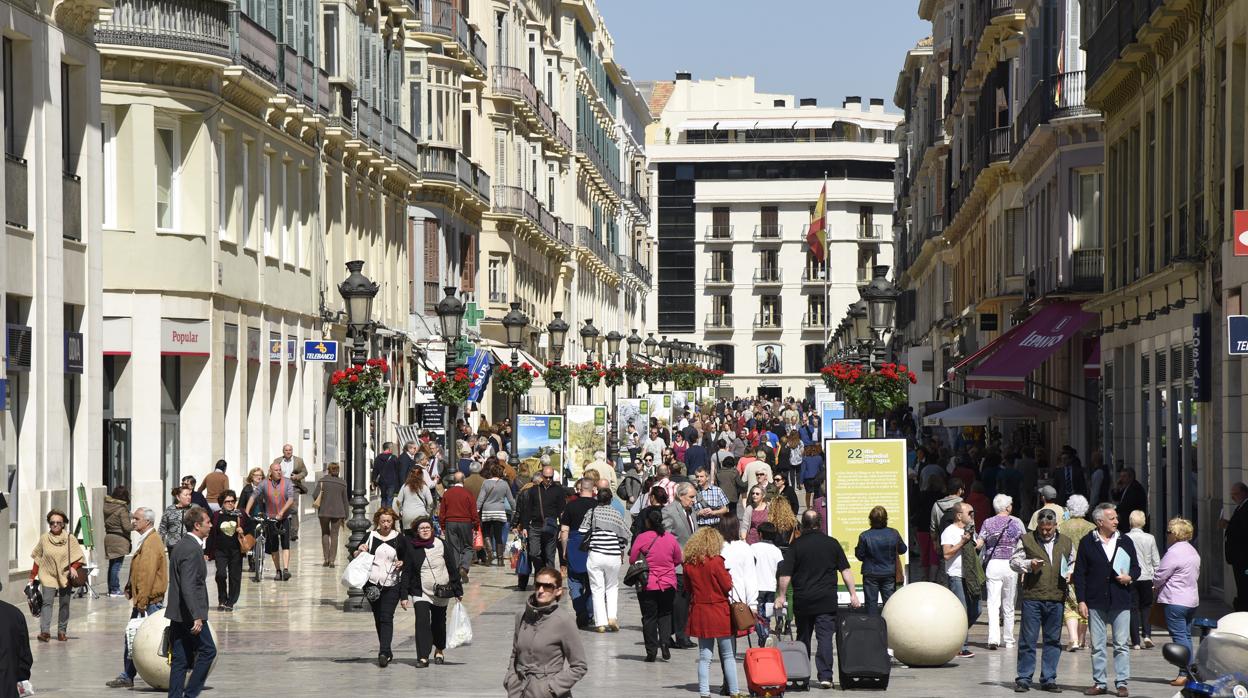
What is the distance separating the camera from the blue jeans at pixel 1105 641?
1720 cm

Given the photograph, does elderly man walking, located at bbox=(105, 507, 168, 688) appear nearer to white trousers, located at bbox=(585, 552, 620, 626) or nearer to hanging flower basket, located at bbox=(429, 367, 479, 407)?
white trousers, located at bbox=(585, 552, 620, 626)

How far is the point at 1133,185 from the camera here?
30.7 metres

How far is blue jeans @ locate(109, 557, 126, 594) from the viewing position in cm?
2475

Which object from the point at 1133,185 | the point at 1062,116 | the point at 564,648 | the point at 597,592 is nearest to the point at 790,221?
the point at 1062,116

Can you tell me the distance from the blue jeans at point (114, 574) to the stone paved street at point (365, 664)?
0.25 meters

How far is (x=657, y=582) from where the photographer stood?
65.7 ft

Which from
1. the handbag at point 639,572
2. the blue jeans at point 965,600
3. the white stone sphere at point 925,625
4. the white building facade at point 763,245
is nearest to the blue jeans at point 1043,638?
the white stone sphere at point 925,625

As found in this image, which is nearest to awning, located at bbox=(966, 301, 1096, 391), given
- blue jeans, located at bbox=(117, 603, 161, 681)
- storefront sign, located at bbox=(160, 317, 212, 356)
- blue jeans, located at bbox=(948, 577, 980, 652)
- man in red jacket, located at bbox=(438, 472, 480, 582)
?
man in red jacket, located at bbox=(438, 472, 480, 582)

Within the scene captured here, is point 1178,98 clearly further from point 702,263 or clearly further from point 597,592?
point 702,263

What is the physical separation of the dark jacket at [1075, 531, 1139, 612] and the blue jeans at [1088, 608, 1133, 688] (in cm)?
6

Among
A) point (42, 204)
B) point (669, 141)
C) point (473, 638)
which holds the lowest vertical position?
point (473, 638)

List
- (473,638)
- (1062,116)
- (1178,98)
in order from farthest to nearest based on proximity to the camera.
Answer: (1062,116) < (1178,98) < (473,638)

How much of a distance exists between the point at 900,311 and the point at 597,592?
70.0 metres

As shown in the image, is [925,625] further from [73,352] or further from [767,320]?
[767,320]
